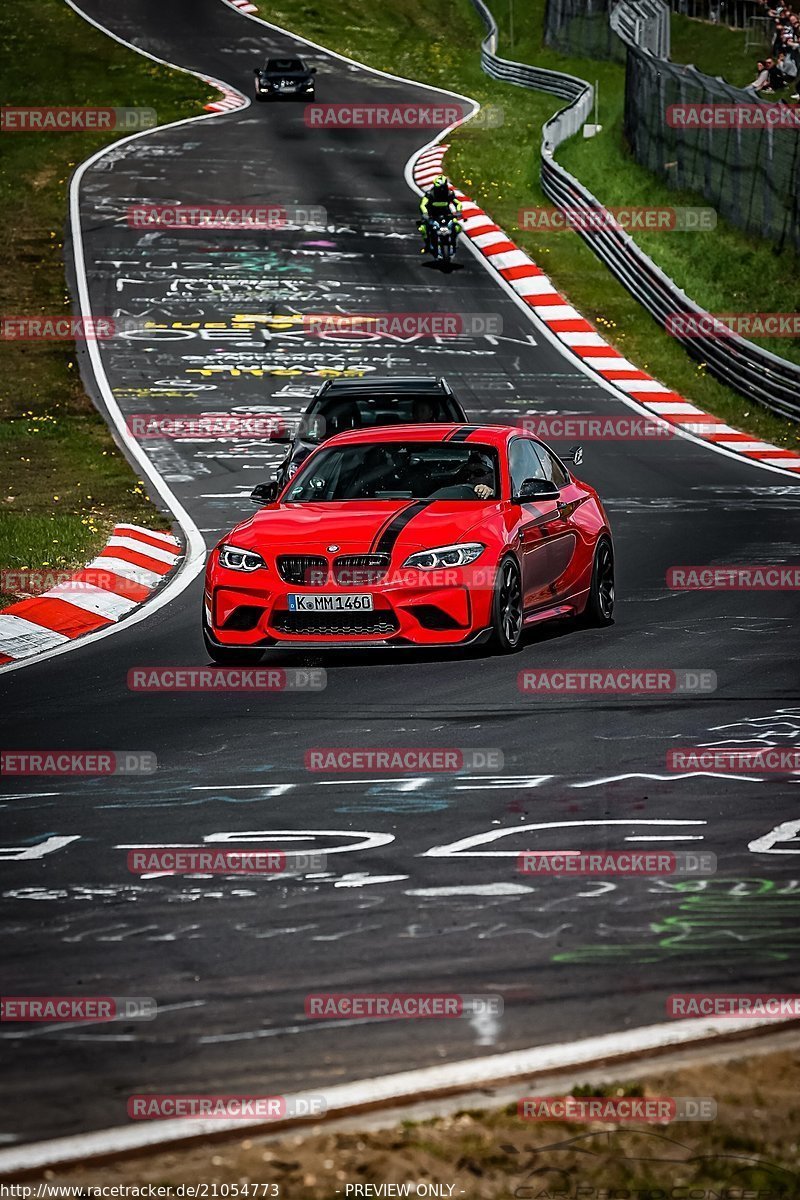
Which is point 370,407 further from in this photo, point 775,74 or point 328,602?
point 775,74

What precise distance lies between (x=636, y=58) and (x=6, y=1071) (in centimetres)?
3658

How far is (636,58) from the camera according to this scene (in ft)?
129

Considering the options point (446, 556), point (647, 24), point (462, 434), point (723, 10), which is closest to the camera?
point (446, 556)

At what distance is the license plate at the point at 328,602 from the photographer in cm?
1152

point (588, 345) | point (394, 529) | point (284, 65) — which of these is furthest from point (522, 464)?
point (284, 65)

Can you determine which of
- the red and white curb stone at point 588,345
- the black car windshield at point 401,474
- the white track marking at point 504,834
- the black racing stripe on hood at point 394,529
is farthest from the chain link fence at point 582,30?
the white track marking at point 504,834

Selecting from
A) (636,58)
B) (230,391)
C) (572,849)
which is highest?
(636,58)

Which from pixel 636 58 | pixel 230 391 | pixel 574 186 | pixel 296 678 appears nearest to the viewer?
pixel 296 678

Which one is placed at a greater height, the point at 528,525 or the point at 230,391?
the point at 528,525

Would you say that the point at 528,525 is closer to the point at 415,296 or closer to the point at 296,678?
the point at 296,678

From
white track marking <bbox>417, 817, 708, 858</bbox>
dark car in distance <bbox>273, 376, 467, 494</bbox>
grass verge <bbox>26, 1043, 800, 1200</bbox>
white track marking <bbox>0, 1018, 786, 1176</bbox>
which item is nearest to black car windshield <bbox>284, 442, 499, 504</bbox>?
dark car in distance <bbox>273, 376, 467, 494</bbox>

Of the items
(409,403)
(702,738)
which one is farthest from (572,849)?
(409,403)

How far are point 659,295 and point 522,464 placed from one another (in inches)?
740

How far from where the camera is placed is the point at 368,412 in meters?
17.5
